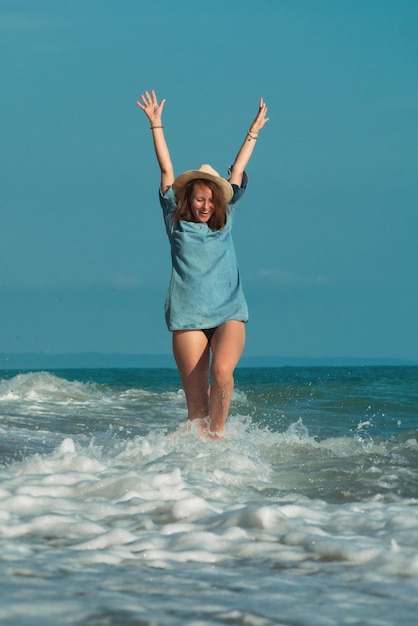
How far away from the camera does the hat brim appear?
22.0 ft

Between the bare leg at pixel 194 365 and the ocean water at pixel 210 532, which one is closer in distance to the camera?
the ocean water at pixel 210 532

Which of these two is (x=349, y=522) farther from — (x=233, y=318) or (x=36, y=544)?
(x=233, y=318)

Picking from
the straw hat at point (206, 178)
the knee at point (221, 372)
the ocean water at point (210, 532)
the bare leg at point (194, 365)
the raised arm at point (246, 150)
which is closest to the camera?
the ocean water at point (210, 532)

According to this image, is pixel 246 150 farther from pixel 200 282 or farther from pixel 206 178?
pixel 200 282

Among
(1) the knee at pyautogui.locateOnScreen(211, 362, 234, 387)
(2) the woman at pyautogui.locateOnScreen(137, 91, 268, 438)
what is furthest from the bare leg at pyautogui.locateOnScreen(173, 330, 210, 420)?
(1) the knee at pyautogui.locateOnScreen(211, 362, 234, 387)

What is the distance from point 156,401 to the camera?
1588cm

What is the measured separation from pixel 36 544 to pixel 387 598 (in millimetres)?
1543

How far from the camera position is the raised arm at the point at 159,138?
701 cm

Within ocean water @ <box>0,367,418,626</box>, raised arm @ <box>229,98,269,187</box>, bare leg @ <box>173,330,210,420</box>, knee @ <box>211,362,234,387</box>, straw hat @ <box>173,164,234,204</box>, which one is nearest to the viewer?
ocean water @ <box>0,367,418,626</box>

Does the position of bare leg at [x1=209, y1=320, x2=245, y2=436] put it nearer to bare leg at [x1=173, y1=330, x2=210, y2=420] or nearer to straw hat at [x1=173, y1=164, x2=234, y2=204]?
bare leg at [x1=173, y1=330, x2=210, y2=420]

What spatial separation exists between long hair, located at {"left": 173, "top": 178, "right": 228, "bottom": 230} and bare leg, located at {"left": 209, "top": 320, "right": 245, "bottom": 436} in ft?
2.65

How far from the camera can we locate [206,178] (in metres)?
6.79

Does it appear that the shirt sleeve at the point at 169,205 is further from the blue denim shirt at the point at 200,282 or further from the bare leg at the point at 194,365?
the bare leg at the point at 194,365

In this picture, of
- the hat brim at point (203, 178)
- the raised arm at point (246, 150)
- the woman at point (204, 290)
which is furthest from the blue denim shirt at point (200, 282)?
the raised arm at point (246, 150)
